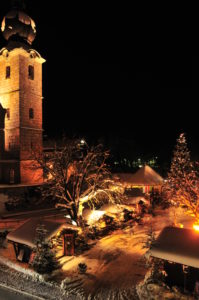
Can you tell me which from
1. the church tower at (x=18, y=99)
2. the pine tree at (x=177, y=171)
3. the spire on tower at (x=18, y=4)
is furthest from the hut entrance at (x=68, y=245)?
the spire on tower at (x=18, y=4)

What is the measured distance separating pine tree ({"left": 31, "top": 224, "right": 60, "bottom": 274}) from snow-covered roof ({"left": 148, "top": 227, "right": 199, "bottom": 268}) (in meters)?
4.79

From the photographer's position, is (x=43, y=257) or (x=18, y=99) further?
(x=18, y=99)

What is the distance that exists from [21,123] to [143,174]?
1621 centimetres

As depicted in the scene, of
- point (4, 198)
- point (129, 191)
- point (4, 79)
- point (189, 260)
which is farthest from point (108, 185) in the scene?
point (4, 79)

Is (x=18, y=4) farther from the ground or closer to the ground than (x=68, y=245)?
farther from the ground

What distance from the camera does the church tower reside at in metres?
32.3

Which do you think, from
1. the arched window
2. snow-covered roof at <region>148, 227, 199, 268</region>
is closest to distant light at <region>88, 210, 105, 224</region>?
snow-covered roof at <region>148, 227, 199, 268</region>

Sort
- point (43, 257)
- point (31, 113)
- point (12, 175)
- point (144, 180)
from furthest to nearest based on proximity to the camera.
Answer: point (31, 113) < point (12, 175) < point (144, 180) < point (43, 257)

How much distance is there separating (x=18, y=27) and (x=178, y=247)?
31313 mm

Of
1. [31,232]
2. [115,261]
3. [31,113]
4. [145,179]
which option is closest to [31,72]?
[31,113]

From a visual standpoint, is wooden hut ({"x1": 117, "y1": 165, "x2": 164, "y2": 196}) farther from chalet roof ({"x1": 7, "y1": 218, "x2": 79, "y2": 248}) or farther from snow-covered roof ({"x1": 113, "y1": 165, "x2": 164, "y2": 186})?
chalet roof ({"x1": 7, "y1": 218, "x2": 79, "y2": 248})

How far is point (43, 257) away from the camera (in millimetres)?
12500

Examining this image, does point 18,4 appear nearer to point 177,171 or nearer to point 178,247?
point 177,171

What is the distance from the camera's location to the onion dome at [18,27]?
31.9 meters
